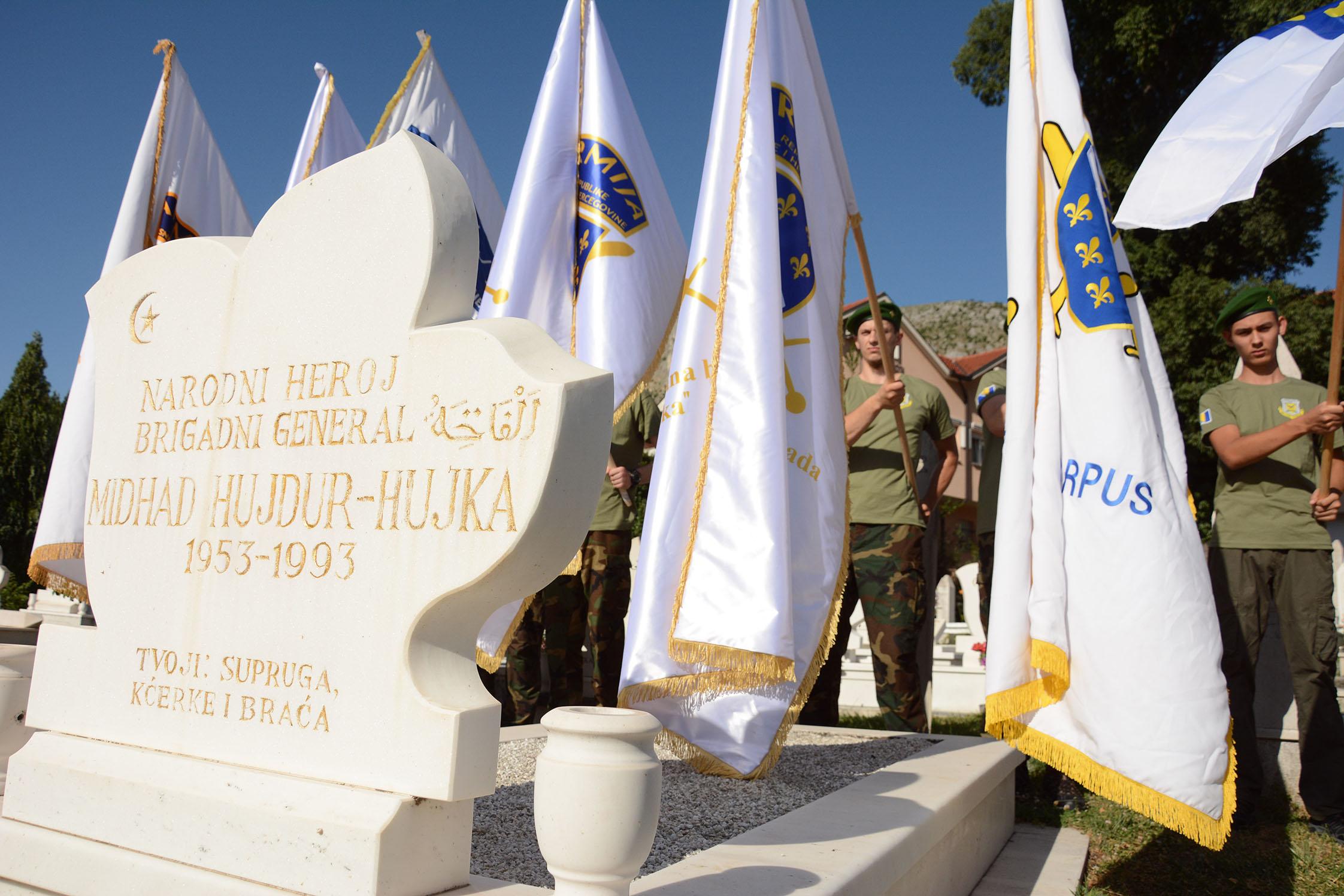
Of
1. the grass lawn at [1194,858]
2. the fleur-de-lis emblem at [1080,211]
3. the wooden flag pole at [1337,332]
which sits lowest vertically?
the grass lawn at [1194,858]

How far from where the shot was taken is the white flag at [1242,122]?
9.43ft

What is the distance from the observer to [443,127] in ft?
21.0

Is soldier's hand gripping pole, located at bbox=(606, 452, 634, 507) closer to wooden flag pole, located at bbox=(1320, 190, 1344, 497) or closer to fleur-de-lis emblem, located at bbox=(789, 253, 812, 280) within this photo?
fleur-de-lis emblem, located at bbox=(789, 253, 812, 280)

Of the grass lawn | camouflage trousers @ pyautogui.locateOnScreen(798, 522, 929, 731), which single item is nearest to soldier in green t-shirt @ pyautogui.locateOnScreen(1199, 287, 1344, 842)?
the grass lawn

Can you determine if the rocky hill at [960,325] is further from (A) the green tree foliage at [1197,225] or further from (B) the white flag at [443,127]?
(B) the white flag at [443,127]

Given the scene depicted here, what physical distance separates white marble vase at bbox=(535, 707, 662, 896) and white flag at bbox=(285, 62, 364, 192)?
5318mm

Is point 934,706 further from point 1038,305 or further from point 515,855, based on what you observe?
point 515,855

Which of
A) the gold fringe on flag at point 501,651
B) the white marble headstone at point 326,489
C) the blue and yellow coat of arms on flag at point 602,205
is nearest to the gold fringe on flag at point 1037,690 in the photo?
the gold fringe on flag at point 501,651

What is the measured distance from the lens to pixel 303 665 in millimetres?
2135

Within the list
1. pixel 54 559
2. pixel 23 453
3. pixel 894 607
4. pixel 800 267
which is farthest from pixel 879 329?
pixel 23 453

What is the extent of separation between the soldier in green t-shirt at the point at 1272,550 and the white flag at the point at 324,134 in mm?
5120

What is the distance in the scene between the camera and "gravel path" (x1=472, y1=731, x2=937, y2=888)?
2471 millimetres

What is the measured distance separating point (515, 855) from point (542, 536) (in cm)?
102

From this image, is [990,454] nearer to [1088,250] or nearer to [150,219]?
[1088,250]
